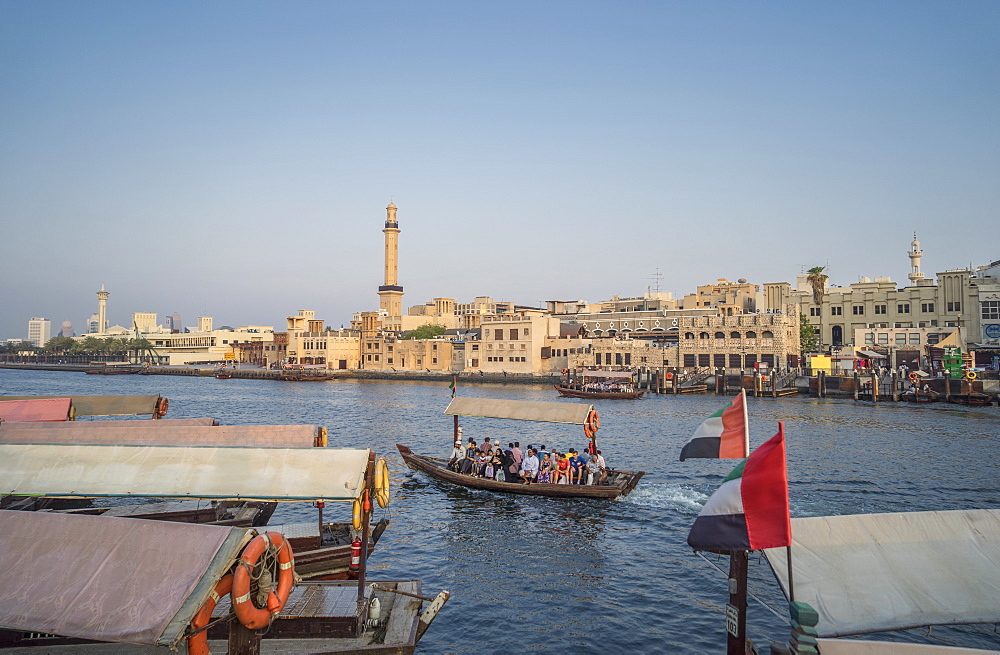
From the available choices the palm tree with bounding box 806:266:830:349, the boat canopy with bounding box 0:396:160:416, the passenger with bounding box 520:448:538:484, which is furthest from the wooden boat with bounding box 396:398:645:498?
the palm tree with bounding box 806:266:830:349

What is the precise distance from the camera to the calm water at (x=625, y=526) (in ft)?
43.4

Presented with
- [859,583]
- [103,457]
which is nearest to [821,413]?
[859,583]

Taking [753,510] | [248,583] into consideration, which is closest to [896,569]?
[753,510]

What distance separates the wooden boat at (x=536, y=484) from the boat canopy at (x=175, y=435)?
8.00 metres

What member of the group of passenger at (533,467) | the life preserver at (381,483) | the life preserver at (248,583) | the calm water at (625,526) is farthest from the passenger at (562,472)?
the life preserver at (248,583)

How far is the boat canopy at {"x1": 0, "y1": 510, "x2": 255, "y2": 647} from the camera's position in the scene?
23.3 ft

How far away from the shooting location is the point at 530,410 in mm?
25016

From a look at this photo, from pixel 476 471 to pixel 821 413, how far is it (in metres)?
37.8

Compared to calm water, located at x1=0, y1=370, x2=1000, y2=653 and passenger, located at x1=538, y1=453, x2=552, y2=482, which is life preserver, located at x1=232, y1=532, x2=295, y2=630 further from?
passenger, located at x1=538, y1=453, x2=552, y2=482

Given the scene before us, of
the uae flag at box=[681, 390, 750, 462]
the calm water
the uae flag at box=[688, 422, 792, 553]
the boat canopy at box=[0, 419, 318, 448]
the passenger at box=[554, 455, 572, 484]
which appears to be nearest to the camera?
the uae flag at box=[688, 422, 792, 553]

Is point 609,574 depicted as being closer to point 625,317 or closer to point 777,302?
point 777,302

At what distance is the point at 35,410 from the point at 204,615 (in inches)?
785

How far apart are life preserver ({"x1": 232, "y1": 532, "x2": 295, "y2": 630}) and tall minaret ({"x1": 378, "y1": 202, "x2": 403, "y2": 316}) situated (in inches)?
5770

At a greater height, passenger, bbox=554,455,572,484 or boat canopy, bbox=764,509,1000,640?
boat canopy, bbox=764,509,1000,640
